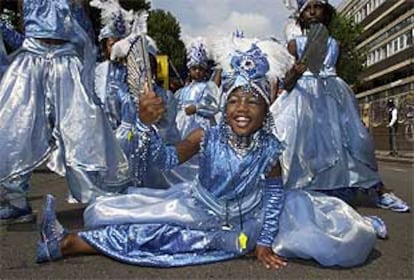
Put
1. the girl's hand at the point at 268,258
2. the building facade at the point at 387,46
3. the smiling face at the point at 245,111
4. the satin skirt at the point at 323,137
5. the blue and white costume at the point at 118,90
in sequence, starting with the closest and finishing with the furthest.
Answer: the girl's hand at the point at 268,258
the smiling face at the point at 245,111
the satin skirt at the point at 323,137
the blue and white costume at the point at 118,90
the building facade at the point at 387,46

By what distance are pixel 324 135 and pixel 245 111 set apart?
2.18m

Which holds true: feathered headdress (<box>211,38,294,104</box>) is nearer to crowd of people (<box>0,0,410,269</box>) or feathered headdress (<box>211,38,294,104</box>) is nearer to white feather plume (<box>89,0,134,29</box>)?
crowd of people (<box>0,0,410,269</box>)

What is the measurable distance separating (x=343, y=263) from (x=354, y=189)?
243 centimetres

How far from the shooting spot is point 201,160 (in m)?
3.80

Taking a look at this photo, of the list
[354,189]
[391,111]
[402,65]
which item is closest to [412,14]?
[402,65]

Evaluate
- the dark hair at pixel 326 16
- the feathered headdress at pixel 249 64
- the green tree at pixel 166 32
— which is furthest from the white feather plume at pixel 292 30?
the green tree at pixel 166 32

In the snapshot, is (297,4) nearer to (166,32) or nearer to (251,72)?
(251,72)

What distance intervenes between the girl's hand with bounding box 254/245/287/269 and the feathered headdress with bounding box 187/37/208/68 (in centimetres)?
388

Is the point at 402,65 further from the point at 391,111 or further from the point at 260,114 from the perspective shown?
the point at 260,114

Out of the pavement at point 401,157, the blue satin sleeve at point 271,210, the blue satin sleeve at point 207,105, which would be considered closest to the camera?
the blue satin sleeve at point 271,210

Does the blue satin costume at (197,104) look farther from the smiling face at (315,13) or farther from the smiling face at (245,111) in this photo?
the smiling face at (245,111)

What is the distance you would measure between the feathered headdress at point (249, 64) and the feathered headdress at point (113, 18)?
1.92 metres

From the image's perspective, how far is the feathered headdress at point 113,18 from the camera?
568 centimetres

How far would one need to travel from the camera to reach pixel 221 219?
12.0 ft
